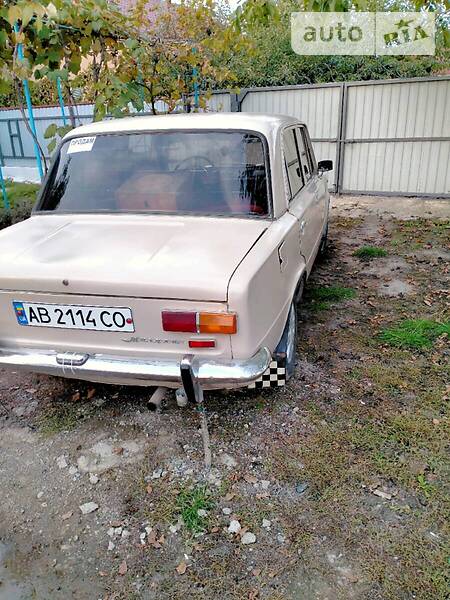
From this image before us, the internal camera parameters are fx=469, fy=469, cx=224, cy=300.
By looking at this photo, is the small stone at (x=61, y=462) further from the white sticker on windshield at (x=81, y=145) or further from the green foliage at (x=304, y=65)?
the green foliage at (x=304, y=65)

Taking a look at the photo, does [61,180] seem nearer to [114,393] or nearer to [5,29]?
[114,393]

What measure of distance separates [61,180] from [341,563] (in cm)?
304

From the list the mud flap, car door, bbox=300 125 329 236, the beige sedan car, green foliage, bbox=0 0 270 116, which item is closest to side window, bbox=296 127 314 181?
car door, bbox=300 125 329 236

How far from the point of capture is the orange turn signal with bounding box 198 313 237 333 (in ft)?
7.43

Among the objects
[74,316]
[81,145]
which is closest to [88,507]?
[74,316]

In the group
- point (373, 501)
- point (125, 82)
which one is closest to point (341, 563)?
point (373, 501)

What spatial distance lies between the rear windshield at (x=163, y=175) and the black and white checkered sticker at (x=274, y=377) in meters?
0.99

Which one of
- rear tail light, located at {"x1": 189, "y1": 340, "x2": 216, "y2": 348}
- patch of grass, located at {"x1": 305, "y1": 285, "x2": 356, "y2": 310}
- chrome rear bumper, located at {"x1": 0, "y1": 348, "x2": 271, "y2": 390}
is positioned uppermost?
rear tail light, located at {"x1": 189, "y1": 340, "x2": 216, "y2": 348}

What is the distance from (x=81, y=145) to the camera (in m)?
3.53

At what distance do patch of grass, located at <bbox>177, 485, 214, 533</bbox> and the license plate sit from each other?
91 centimetres

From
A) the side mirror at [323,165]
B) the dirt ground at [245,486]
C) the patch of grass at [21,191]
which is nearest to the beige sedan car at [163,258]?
the dirt ground at [245,486]

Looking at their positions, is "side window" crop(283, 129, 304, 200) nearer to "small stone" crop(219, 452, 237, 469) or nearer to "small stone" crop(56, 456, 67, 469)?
"small stone" crop(219, 452, 237, 469)

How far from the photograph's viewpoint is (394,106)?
941 centimetres

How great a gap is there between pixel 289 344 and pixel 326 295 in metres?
1.79
